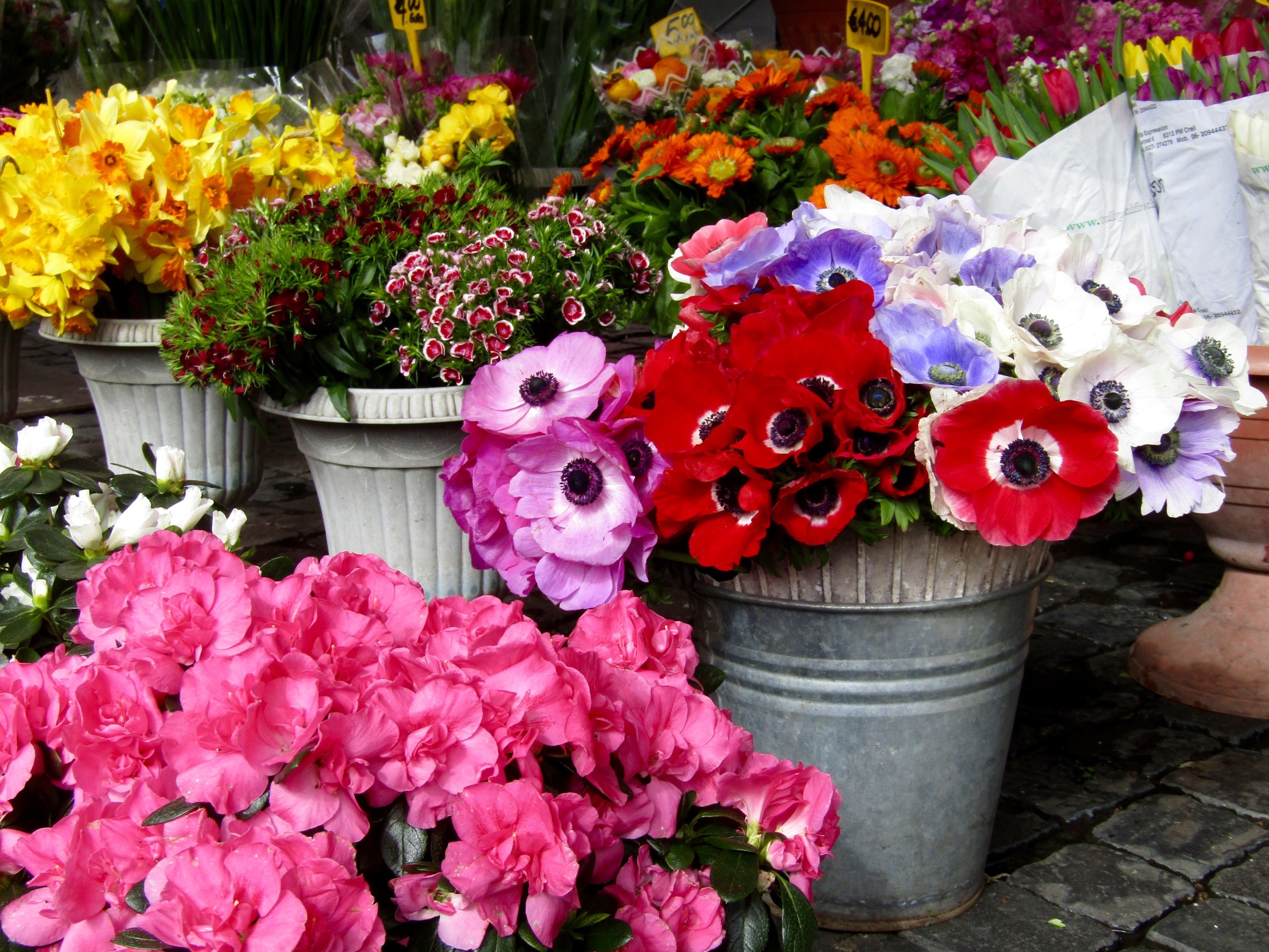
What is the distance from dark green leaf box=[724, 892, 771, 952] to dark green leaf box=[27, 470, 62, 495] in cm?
103

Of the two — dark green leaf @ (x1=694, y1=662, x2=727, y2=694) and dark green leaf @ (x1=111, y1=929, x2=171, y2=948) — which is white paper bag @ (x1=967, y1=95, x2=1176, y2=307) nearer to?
dark green leaf @ (x1=694, y1=662, x2=727, y2=694)

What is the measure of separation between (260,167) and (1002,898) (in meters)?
2.12

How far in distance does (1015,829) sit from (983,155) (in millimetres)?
1249

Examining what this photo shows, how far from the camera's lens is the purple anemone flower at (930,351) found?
1429 mm

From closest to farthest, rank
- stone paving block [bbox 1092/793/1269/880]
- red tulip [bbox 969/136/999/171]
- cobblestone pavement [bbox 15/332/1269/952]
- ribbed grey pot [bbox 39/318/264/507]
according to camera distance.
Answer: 1. cobblestone pavement [bbox 15/332/1269/952]
2. stone paving block [bbox 1092/793/1269/880]
3. red tulip [bbox 969/136/999/171]
4. ribbed grey pot [bbox 39/318/264/507]

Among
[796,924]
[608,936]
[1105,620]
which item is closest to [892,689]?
[796,924]

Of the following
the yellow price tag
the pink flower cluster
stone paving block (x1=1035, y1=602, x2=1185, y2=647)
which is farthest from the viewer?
the yellow price tag

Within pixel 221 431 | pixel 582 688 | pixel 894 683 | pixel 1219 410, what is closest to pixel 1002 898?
pixel 894 683

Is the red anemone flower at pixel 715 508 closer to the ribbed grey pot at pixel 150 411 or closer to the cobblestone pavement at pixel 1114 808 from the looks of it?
the cobblestone pavement at pixel 1114 808

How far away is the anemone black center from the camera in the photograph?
1.58 metres

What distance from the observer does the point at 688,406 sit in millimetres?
1456

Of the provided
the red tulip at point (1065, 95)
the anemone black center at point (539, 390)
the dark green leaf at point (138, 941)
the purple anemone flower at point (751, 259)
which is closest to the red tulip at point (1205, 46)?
the red tulip at point (1065, 95)

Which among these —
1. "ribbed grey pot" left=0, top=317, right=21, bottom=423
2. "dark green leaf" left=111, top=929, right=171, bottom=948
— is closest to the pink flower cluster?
"dark green leaf" left=111, top=929, right=171, bottom=948

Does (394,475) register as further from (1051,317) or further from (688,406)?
(1051,317)
